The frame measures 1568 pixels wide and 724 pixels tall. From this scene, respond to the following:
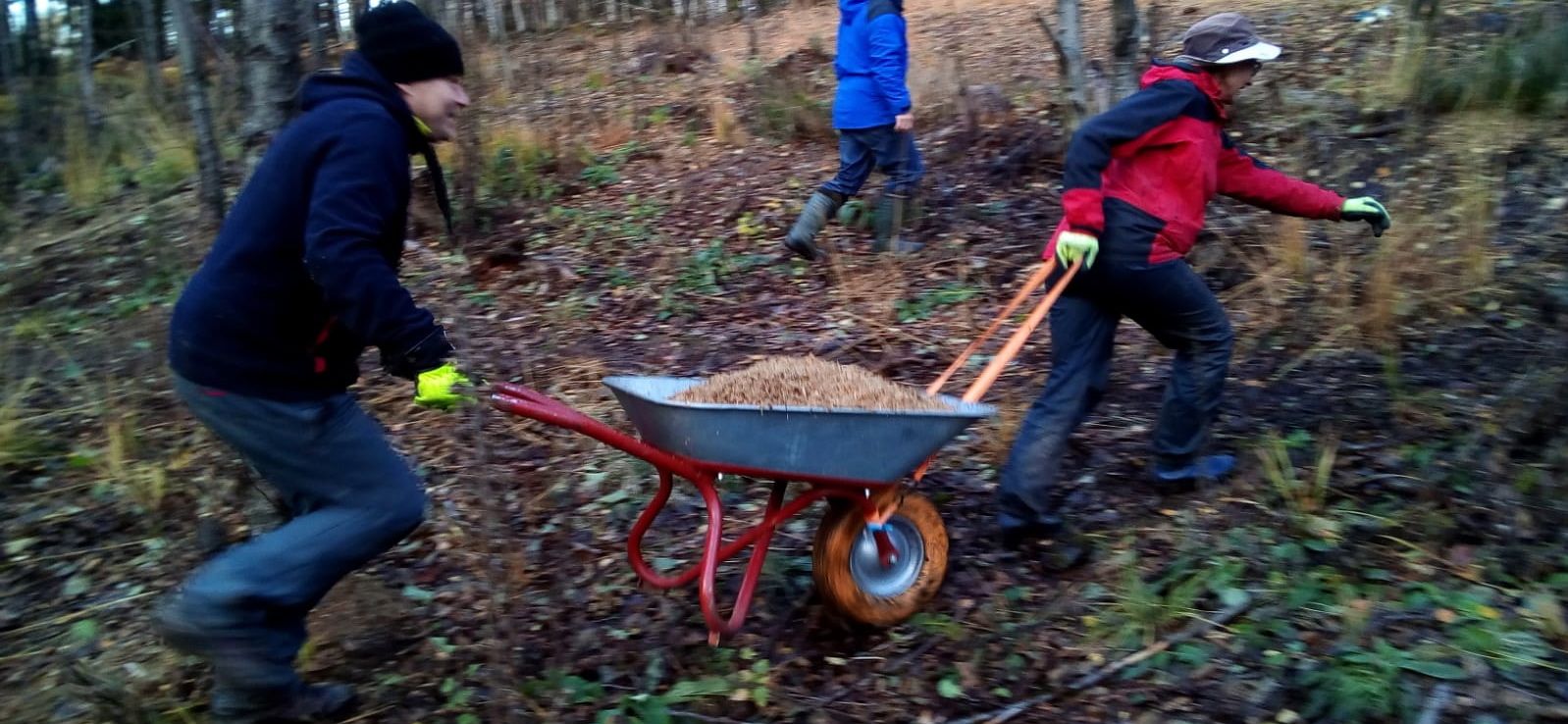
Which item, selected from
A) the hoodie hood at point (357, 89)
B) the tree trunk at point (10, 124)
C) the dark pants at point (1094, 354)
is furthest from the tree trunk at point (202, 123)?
the tree trunk at point (10, 124)

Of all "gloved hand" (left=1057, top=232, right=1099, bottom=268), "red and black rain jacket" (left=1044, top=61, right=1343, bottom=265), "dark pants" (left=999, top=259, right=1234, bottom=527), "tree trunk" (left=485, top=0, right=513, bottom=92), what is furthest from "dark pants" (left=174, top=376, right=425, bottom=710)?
"tree trunk" (left=485, top=0, right=513, bottom=92)

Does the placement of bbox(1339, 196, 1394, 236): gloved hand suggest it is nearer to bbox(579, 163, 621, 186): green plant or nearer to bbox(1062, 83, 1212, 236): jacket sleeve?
bbox(1062, 83, 1212, 236): jacket sleeve

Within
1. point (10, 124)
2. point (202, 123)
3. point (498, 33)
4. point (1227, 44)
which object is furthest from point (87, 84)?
point (1227, 44)

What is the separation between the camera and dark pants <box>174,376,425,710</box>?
112 inches

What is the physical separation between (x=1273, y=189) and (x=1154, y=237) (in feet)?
2.03

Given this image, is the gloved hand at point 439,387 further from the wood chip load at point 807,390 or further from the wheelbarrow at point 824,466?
the wood chip load at point 807,390

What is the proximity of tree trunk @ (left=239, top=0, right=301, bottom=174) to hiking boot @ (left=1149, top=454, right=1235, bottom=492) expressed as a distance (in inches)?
129

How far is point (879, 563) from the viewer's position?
3531 mm

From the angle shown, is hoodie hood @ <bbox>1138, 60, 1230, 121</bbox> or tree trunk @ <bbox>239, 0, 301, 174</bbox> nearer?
hoodie hood @ <bbox>1138, 60, 1230, 121</bbox>

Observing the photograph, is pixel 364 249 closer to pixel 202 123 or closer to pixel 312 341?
pixel 312 341

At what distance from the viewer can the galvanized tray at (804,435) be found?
3.03 m

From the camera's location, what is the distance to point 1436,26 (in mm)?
7230

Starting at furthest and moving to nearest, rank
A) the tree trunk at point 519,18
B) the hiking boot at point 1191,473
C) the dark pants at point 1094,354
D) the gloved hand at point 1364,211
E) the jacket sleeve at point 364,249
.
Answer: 1. the tree trunk at point 519,18
2. the hiking boot at point 1191,473
3. the gloved hand at point 1364,211
4. the dark pants at point 1094,354
5. the jacket sleeve at point 364,249

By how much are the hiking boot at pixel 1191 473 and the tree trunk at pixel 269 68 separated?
3.28 m
